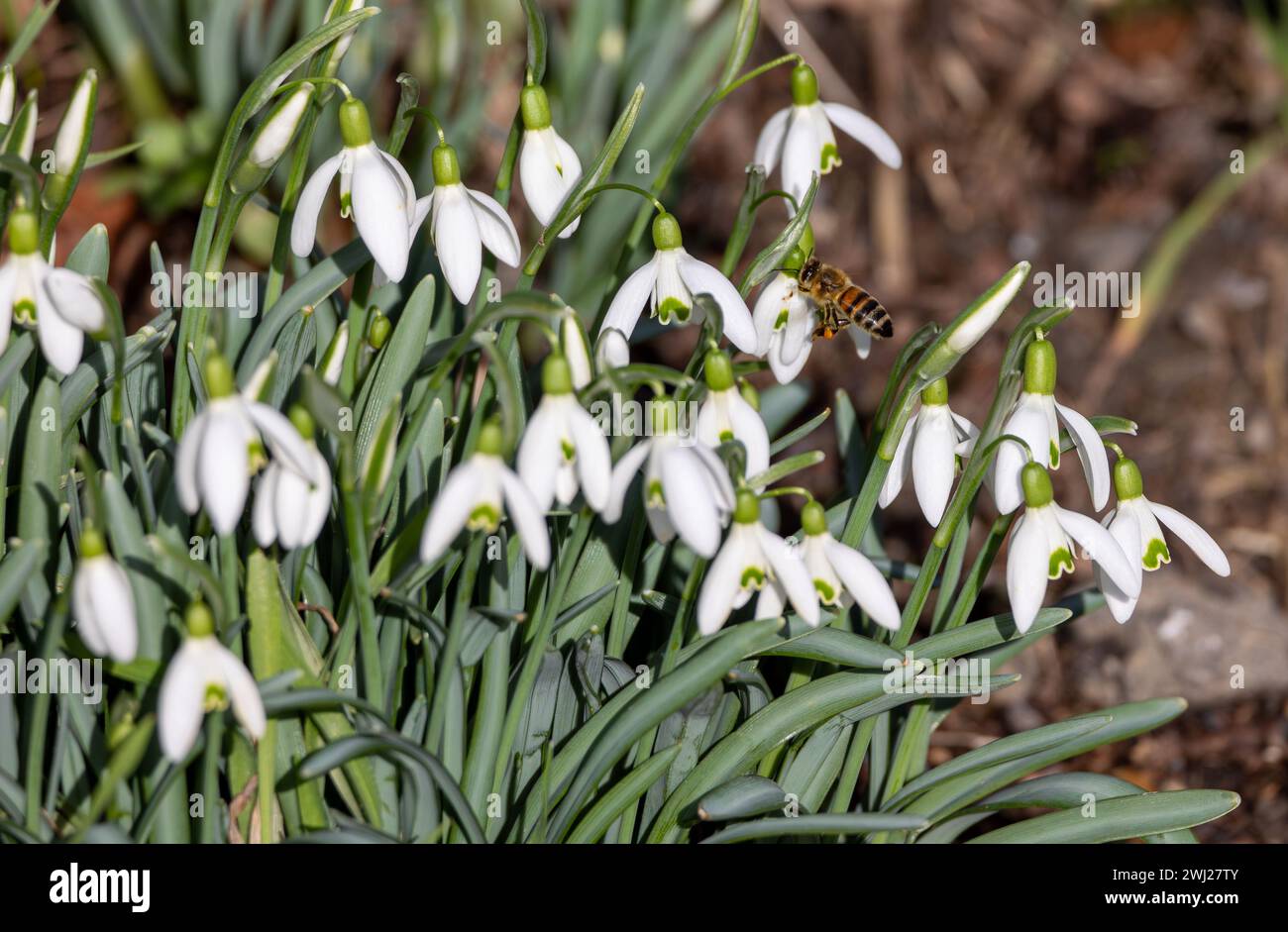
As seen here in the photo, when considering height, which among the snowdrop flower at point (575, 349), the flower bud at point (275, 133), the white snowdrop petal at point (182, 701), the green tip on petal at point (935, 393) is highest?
the flower bud at point (275, 133)

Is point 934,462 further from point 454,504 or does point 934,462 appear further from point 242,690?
point 242,690

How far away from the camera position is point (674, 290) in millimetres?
1493

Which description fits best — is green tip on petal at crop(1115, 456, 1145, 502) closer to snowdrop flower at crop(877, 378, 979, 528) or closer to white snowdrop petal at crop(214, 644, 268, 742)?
snowdrop flower at crop(877, 378, 979, 528)

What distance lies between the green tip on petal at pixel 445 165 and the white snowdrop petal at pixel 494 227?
0.14 ft

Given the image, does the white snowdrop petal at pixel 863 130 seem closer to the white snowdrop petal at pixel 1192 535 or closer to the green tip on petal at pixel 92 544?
the white snowdrop petal at pixel 1192 535

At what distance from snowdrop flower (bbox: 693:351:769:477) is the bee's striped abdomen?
378 mm

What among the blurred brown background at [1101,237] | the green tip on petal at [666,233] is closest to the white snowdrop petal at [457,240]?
the green tip on petal at [666,233]

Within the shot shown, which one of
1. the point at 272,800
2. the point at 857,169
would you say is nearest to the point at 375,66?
the point at 857,169

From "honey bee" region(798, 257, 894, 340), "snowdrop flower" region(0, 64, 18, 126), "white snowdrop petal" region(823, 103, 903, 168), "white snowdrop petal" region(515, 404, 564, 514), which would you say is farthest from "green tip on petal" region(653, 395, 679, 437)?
"snowdrop flower" region(0, 64, 18, 126)

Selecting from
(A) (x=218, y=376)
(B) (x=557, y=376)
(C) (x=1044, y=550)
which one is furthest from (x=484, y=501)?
(C) (x=1044, y=550)

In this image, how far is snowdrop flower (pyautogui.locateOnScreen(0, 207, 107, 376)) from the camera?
1323mm

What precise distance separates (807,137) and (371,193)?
61cm

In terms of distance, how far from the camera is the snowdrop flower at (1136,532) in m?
1.46

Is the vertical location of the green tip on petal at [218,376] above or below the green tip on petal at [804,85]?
below
